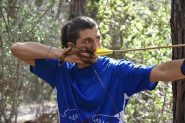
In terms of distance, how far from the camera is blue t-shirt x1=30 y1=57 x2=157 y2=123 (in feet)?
4.66

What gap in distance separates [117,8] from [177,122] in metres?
3.16

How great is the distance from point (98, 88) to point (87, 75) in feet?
0.51

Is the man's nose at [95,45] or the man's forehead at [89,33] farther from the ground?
the man's forehead at [89,33]

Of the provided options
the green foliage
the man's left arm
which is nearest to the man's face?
the man's left arm

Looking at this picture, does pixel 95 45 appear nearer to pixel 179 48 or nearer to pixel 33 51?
pixel 33 51

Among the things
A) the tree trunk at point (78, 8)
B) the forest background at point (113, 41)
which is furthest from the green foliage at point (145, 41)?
the tree trunk at point (78, 8)

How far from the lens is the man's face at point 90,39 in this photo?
1640 millimetres

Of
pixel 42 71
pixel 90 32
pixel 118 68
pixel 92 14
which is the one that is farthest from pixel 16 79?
pixel 92 14

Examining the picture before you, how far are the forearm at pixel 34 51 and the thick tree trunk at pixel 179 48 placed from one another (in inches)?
31.9

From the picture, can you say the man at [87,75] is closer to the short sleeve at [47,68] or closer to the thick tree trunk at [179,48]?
the short sleeve at [47,68]

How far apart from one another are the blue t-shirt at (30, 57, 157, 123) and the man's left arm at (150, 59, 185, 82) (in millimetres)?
48

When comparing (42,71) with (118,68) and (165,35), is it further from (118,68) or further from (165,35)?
(165,35)

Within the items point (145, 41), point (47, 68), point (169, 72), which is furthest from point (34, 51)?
point (145, 41)

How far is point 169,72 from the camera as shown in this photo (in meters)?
1.26
